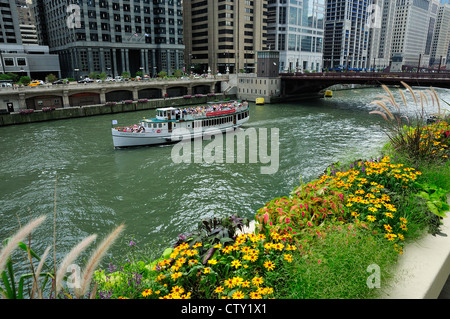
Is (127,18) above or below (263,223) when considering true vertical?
above

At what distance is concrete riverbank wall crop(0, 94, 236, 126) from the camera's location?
2067 inches

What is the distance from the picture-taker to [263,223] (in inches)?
251

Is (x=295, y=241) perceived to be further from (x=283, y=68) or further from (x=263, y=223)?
(x=283, y=68)

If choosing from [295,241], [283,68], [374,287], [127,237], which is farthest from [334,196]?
[283,68]

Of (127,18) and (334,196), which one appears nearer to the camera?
(334,196)

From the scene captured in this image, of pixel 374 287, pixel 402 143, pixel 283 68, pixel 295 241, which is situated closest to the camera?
pixel 374 287

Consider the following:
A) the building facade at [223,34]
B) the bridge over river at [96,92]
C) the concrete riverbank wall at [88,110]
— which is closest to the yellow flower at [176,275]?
the concrete riverbank wall at [88,110]

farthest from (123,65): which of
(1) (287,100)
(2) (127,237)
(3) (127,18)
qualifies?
(2) (127,237)

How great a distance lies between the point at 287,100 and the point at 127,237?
72727 millimetres

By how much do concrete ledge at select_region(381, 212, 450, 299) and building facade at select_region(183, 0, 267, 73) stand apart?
12125 centimetres

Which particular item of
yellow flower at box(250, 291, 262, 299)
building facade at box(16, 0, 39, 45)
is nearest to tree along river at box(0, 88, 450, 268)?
yellow flower at box(250, 291, 262, 299)

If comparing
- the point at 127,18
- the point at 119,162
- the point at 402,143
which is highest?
the point at 127,18

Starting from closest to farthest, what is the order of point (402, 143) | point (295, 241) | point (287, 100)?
point (295, 241) < point (402, 143) < point (287, 100)
